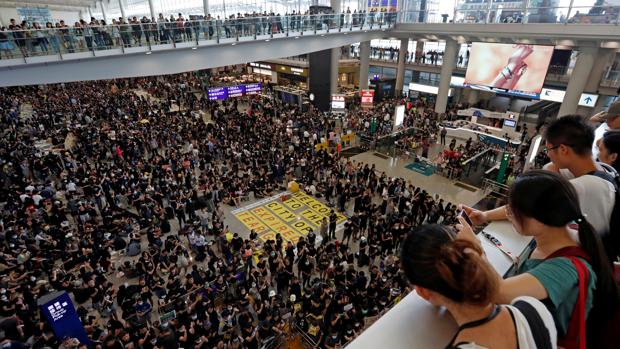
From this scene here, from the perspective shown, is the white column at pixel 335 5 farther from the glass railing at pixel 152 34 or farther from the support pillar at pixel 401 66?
the support pillar at pixel 401 66

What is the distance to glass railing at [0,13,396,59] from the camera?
1122 centimetres

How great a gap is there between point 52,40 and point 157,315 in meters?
10.2

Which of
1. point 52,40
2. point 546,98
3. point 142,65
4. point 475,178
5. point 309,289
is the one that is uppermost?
point 52,40

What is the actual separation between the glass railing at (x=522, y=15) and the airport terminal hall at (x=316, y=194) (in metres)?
0.10

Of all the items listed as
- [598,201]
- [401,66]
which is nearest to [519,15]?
[401,66]

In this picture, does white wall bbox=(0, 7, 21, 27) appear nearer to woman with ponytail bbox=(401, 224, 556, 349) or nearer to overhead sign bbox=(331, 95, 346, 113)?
overhead sign bbox=(331, 95, 346, 113)

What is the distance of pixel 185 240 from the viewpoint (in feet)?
40.6

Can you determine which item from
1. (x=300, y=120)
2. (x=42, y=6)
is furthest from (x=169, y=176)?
(x=42, y=6)

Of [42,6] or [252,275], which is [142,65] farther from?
[42,6]

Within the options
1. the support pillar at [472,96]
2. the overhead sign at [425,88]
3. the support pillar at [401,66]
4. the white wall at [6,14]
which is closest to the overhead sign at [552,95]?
the support pillar at [472,96]

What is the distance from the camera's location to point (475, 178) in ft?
58.9

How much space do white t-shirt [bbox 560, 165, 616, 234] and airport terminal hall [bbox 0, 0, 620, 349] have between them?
0.04 feet

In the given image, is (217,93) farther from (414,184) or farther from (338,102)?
(414,184)

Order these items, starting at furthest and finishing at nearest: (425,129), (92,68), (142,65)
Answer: (425,129)
(142,65)
(92,68)
